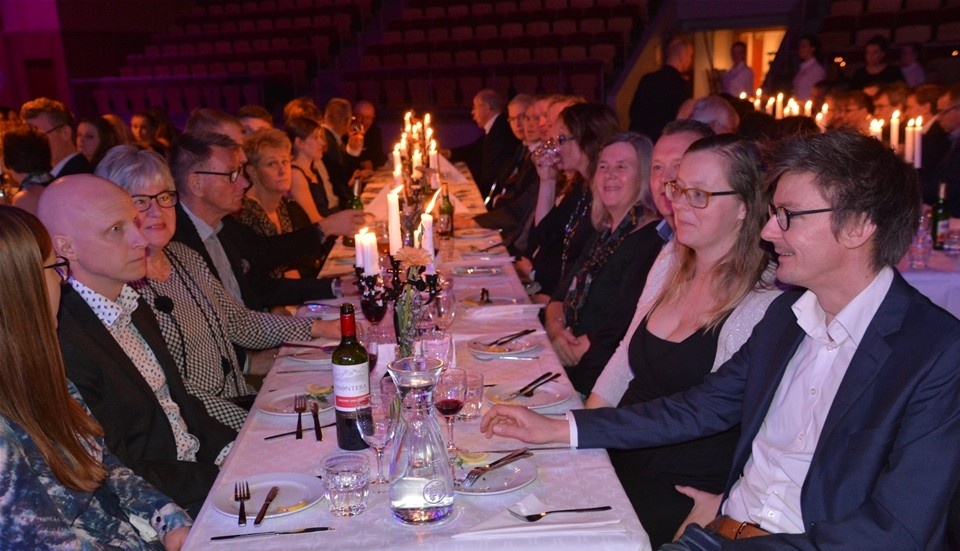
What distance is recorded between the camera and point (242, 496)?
173 centimetres

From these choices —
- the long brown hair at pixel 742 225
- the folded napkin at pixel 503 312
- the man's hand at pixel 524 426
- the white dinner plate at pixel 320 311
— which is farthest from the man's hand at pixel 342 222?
the man's hand at pixel 524 426

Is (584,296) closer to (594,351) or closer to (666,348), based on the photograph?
(594,351)

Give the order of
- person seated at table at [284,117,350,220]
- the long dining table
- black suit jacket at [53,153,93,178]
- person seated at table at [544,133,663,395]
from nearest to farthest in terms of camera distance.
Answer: the long dining table → person seated at table at [544,133,663,395] → black suit jacket at [53,153,93,178] → person seated at table at [284,117,350,220]

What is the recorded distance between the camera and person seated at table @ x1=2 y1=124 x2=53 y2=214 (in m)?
5.07

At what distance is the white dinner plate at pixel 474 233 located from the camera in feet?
16.8

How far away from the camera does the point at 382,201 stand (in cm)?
636

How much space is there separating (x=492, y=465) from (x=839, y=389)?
0.71 meters

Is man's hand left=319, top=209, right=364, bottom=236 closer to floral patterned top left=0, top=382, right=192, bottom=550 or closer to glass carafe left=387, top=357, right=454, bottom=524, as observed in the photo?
floral patterned top left=0, top=382, right=192, bottom=550

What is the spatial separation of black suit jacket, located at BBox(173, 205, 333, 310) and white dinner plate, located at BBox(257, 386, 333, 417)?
45.9 inches

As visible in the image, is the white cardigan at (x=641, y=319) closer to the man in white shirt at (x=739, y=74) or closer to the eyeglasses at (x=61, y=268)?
the eyeglasses at (x=61, y=268)

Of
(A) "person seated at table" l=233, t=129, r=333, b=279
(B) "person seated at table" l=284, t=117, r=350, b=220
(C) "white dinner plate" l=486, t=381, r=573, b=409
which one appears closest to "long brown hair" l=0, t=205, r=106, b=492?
(C) "white dinner plate" l=486, t=381, r=573, b=409

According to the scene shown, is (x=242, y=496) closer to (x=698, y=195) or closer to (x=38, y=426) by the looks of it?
(x=38, y=426)

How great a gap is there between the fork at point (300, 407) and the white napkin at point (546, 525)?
2.16ft

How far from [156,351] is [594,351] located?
1.54 metres
